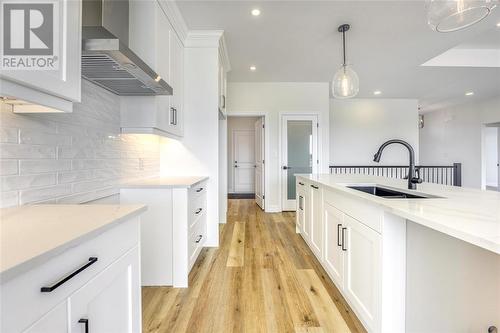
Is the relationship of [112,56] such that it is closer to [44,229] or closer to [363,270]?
[44,229]

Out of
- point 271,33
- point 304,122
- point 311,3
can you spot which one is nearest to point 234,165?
point 304,122

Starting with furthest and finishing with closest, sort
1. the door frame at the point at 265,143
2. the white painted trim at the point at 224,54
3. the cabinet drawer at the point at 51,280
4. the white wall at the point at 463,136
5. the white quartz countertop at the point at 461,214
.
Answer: the white wall at the point at 463,136 < the door frame at the point at 265,143 < the white painted trim at the point at 224,54 < the white quartz countertop at the point at 461,214 < the cabinet drawer at the point at 51,280

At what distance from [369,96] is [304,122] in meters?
2.52

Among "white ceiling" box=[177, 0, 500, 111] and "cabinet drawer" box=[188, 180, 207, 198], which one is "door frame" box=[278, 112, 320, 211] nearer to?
"white ceiling" box=[177, 0, 500, 111]

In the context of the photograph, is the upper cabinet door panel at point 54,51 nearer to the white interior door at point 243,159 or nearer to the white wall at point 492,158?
the white interior door at point 243,159

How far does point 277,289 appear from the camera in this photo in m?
1.99

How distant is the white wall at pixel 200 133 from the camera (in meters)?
2.98

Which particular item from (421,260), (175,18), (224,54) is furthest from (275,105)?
(421,260)

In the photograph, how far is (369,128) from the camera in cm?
671

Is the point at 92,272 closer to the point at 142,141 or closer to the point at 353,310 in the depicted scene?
the point at 353,310

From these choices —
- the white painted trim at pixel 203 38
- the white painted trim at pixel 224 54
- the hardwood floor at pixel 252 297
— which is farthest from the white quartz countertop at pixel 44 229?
the white painted trim at pixel 224 54

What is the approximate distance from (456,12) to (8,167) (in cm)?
266

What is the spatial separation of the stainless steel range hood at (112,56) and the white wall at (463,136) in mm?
8453

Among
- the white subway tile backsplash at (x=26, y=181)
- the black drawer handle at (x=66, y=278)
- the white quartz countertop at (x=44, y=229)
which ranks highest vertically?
the white subway tile backsplash at (x=26, y=181)
